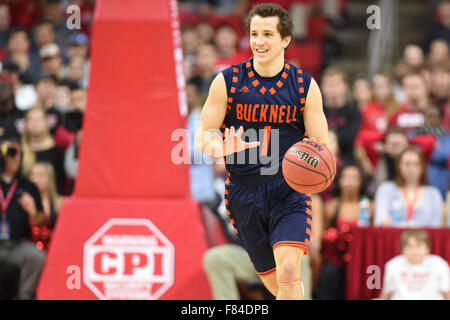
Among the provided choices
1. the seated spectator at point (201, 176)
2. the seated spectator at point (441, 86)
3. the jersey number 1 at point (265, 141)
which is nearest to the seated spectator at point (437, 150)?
the seated spectator at point (441, 86)

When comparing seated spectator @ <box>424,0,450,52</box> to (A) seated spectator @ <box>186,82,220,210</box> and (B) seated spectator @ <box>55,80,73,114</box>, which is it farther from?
(B) seated spectator @ <box>55,80,73,114</box>

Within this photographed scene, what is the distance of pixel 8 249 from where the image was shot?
279 inches

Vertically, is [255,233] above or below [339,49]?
below

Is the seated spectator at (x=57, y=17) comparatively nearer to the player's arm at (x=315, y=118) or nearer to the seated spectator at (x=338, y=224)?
the seated spectator at (x=338, y=224)

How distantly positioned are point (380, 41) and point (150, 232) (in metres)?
6.09

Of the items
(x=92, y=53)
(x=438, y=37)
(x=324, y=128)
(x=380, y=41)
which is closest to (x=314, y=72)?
(x=380, y=41)

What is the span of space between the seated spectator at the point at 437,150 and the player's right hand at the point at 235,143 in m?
3.91

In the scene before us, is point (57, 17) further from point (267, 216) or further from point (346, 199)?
point (267, 216)

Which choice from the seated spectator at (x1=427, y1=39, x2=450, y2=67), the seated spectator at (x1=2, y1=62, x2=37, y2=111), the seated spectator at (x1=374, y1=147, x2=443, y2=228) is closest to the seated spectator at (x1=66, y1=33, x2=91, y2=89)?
the seated spectator at (x1=2, y1=62, x2=37, y2=111)

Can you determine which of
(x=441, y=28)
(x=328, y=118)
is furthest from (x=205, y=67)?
(x=441, y=28)

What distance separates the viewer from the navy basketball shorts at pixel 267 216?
15.1 feet

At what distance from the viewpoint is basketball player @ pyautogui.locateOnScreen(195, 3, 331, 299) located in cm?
463

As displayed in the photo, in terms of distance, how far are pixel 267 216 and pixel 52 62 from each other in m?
6.14
